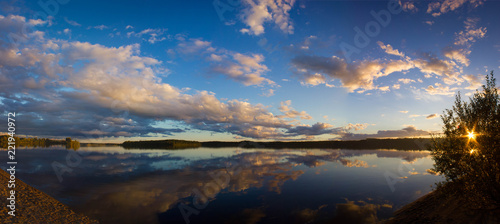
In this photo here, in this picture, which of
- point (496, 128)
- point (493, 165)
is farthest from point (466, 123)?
point (493, 165)

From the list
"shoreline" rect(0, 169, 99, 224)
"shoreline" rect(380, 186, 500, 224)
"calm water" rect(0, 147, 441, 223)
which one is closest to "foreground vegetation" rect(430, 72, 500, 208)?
"shoreline" rect(380, 186, 500, 224)

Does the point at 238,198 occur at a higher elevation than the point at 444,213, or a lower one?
lower

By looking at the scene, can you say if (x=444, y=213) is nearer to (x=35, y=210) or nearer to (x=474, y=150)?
(x=474, y=150)

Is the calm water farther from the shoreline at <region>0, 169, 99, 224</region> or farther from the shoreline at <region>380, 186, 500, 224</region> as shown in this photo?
the shoreline at <region>380, 186, 500, 224</region>

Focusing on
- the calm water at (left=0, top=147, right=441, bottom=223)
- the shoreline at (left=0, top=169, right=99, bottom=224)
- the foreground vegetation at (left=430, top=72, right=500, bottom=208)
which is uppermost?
the foreground vegetation at (left=430, top=72, right=500, bottom=208)

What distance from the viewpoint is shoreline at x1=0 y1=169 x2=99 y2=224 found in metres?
14.4

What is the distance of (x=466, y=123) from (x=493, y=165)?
3852mm

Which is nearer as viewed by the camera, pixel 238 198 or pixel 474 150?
pixel 474 150

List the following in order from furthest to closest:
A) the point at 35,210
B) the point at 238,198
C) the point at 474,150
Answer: the point at 238,198 → the point at 35,210 → the point at 474,150

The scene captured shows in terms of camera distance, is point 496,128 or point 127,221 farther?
point 127,221

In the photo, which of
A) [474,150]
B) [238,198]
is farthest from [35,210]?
[474,150]

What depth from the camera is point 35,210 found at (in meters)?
15.9

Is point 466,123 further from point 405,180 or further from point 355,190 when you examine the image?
point 405,180

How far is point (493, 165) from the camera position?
11.5 meters
